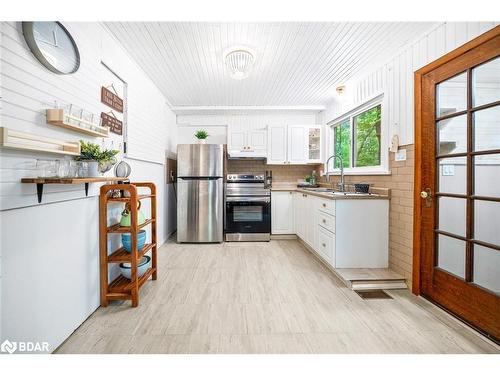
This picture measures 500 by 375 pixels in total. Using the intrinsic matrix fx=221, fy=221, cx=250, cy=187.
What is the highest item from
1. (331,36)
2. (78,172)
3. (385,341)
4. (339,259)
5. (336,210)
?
(331,36)

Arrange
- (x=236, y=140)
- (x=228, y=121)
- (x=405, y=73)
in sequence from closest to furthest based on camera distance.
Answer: (x=405, y=73)
(x=236, y=140)
(x=228, y=121)

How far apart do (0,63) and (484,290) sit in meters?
3.23

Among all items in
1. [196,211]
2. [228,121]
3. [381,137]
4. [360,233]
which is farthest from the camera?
[228,121]

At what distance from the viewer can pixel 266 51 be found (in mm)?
2357

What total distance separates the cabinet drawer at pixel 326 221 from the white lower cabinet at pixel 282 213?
1.20 meters

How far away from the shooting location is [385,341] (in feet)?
4.91

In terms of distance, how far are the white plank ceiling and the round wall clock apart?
A: 634 millimetres

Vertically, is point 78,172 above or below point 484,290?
above

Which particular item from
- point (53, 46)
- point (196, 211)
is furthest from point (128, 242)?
point (196, 211)

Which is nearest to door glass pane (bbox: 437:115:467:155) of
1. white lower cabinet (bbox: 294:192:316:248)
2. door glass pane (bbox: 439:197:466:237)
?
door glass pane (bbox: 439:197:466:237)

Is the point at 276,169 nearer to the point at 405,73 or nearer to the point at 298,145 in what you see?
the point at 298,145

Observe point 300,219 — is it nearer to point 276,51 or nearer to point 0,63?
point 276,51

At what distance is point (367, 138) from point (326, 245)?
1.62 m
